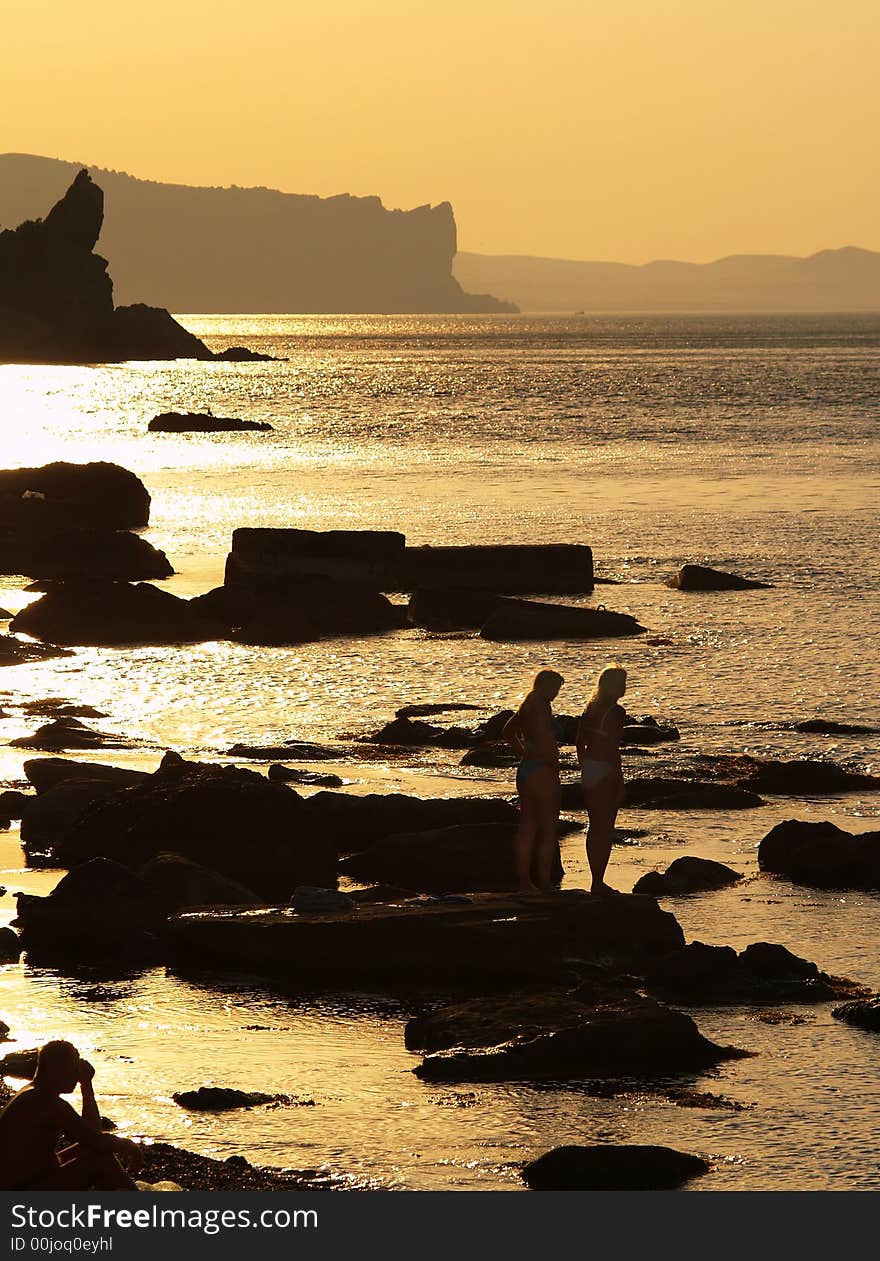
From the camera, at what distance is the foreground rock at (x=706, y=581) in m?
39.2

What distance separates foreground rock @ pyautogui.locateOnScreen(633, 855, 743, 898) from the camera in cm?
1705

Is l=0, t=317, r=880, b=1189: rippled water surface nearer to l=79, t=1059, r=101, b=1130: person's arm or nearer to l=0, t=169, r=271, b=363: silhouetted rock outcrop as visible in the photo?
l=79, t=1059, r=101, b=1130: person's arm

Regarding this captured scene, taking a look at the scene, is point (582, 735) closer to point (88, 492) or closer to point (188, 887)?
point (188, 887)

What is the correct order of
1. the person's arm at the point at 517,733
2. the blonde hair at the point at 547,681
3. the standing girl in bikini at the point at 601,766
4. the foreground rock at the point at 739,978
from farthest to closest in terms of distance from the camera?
the standing girl in bikini at the point at 601,766 → the person's arm at the point at 517,733 → the blonde hair at the point at 547,681 → the foreground rock at the point at 739,978

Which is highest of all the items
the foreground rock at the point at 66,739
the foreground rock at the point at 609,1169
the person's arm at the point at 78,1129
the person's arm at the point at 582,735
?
the person's arm at the point at 582,735

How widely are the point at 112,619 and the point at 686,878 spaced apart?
17.7m

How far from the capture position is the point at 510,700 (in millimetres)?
27375

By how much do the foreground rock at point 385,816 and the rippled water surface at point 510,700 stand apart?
2.88ft

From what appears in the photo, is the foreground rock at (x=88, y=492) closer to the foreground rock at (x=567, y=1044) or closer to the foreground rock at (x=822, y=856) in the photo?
the foreground rock at (x=822, y=856)

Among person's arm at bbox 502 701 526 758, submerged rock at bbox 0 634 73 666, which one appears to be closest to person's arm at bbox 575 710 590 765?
person's arm at bbox 502 701 526 758

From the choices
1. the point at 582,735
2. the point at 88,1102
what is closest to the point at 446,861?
the point at 582,735

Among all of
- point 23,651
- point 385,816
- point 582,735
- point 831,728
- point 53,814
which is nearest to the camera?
point 582,735

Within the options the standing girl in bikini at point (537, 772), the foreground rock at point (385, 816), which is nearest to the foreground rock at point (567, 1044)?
the standing girl in bikini at point (537, 772)

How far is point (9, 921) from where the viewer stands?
1597 cm
